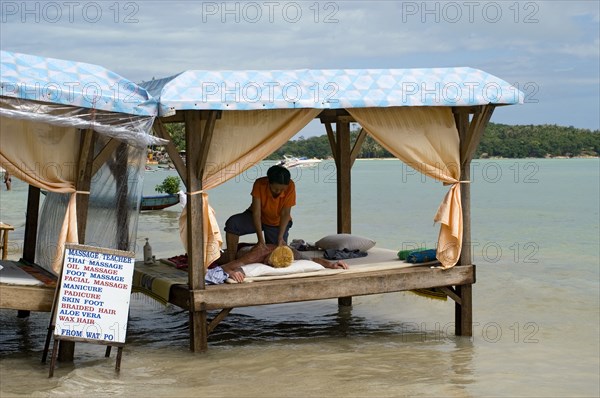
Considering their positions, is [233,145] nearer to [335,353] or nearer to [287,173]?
[287,173]

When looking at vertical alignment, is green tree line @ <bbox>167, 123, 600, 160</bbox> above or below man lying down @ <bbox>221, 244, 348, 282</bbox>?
above

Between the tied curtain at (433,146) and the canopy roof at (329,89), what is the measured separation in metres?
0.33

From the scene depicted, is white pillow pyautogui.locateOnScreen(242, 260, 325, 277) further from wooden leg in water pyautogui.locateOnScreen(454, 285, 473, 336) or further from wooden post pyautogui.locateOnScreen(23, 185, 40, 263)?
wooden post pyautogui.locateOnScreen(23, 185, 40, 263)

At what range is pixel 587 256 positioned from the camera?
60.3 ft

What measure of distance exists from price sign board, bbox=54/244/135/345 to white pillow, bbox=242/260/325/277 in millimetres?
1345

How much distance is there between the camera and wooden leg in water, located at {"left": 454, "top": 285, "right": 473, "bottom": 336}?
8.92 meters

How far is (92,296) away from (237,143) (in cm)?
183

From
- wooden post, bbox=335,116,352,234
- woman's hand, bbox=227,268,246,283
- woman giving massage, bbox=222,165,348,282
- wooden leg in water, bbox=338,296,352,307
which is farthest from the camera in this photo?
wooden leg in water, bbox=338,296,352,307

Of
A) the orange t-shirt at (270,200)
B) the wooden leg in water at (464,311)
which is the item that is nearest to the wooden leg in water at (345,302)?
the wooden leg in water at (464,311)

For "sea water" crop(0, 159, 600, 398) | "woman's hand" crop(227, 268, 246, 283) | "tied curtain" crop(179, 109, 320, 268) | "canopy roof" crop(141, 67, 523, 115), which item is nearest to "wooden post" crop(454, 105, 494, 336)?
"canopy roof" crop(141, 67, 523, 115)

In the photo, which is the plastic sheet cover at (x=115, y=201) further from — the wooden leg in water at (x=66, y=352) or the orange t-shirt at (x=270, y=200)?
the orange t-shirt at (x=270, y=200)

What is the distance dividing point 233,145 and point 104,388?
7.53 ft

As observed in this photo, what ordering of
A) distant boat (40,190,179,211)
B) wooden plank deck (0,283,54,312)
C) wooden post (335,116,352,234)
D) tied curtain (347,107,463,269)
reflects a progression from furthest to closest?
distant boat (40,190,179,211)
wooden post (335,116,352,234)
tied curtain (347,107,463,269)
wooden plank deck (0,283,54,312)

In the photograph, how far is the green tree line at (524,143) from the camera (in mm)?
46562
